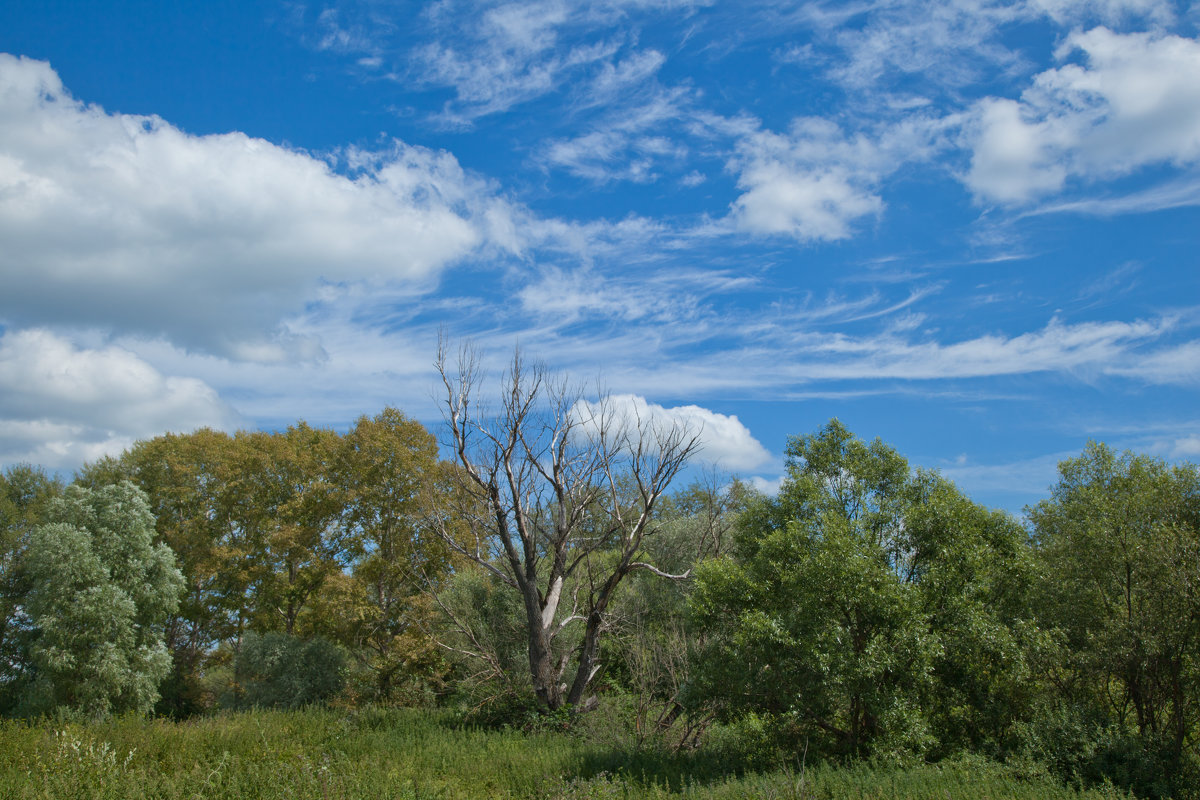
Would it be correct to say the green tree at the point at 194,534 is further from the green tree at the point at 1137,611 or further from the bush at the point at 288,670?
the green tree at the point at 1137,611

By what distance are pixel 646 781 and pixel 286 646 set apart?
20303 millimetres

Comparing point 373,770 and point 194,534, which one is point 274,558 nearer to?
point 194,534

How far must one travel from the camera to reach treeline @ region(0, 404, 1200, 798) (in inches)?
618

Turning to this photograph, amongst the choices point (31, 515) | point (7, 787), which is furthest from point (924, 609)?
point (31, 515)

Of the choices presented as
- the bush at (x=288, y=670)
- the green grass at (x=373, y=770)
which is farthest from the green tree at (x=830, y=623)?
the bush at (x=288, y=670)

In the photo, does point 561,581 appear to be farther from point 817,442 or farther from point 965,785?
point 965,785

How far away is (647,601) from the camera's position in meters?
27.0

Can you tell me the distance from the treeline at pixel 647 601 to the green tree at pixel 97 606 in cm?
12

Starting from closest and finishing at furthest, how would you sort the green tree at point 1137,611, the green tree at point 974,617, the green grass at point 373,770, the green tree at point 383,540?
the green grass at point 373,770 → the green tree at point 1137,611 → the green tree at point 974,617 → the green tree at point 383,540

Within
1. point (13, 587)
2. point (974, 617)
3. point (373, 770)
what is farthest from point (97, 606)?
point (974, 617)

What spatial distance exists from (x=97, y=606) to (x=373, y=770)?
21250 mm

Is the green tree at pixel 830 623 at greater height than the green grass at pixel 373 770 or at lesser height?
greater

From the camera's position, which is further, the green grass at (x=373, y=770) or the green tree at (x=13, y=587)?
the green tree at (x=13, y=587)

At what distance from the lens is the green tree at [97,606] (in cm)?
2823
